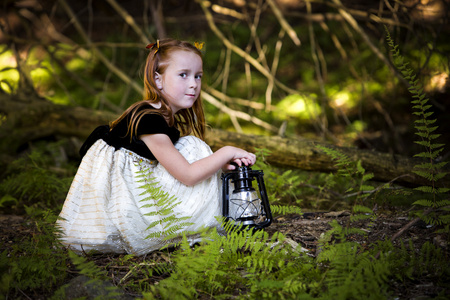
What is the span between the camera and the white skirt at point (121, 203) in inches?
103

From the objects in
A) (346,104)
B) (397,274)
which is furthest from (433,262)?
(346,104)

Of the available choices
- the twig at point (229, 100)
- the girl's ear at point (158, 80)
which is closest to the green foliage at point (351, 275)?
the girl's ear at point (158, 80)

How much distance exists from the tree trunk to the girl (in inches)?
53.2

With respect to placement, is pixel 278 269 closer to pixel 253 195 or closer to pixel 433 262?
pixel 253 195

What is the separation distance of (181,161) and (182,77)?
0.69 metres

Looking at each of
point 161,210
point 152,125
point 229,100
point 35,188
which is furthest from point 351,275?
point 229,100

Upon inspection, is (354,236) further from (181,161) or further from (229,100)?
(229,100)

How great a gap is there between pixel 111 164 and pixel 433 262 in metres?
2.23

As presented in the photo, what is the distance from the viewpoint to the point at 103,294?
1890mm

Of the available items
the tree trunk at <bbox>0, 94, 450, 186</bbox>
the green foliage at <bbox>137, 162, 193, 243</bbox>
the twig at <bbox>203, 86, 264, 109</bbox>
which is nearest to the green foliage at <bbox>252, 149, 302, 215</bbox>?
the tree trunk at <bbox>0, 94, 450, 186</bbox>

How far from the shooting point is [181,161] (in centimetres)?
259

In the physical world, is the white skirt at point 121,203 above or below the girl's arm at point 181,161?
below

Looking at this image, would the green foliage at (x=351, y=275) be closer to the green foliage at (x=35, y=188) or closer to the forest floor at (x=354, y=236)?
the forest floor at (x=354, y=236)

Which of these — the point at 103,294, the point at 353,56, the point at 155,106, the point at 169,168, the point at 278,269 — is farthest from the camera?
the point at 353,56
